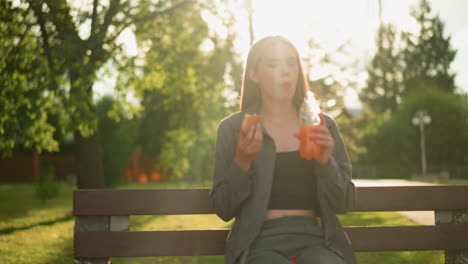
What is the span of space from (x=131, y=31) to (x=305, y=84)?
975cm

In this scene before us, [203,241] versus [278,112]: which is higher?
[278,112]

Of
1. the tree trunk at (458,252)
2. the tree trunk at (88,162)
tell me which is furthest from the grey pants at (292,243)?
the tree trunk at (88,162)

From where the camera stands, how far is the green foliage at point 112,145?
1723cm

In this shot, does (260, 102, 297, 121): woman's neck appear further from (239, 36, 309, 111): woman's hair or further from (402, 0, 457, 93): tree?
(402, 0, 457, 93): tree

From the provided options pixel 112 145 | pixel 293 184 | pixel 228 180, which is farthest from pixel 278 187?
pixel 112 145

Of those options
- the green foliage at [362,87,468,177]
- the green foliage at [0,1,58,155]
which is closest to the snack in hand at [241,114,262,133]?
the green foliage at [0,1,58,155]

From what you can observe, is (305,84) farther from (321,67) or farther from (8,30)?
(321,67)

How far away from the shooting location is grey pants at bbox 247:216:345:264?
104 inches

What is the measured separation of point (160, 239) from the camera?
11.1 feet

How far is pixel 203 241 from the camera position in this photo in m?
3.39

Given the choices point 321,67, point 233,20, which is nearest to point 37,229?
point 233,20

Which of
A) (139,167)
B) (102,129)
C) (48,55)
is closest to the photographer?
(48,55)

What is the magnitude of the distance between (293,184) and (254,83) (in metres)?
0.73

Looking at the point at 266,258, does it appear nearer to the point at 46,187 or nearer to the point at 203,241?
the point at 203,241
